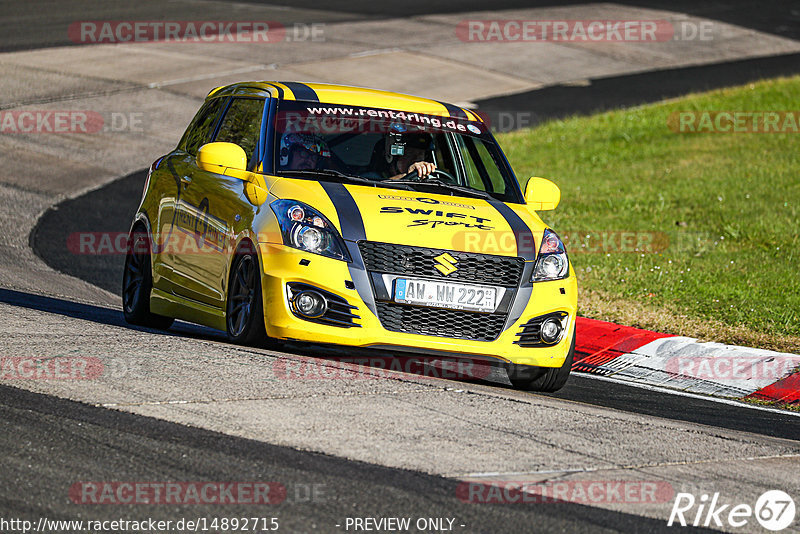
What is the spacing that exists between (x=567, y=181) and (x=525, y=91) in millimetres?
7285

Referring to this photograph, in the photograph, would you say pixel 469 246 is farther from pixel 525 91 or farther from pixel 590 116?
pixel 525 91

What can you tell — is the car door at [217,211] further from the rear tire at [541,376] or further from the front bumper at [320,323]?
the rear tire at [541,376]

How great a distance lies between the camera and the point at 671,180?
18.4 metres

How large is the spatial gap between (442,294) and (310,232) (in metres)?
0.88

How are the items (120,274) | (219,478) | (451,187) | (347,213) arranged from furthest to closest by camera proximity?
(120,274) < (451,187) < (347,213) < (219,478)

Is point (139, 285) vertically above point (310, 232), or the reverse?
point (310, 232)

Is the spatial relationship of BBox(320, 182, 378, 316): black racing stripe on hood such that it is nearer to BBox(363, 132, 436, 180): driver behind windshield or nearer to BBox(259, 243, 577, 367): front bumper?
BBox(259, 243, 577, 367): front bumper

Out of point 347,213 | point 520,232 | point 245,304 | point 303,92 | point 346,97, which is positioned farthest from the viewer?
point 346,97

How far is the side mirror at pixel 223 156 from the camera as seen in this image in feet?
27.0

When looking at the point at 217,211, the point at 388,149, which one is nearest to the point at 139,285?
the point at 217,211

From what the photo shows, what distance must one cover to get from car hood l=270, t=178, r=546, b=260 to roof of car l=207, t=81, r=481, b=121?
95 cm

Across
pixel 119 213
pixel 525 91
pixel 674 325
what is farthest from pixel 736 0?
pixel 674 325

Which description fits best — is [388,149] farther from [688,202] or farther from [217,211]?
[688,202]

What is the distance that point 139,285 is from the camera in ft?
31.9
